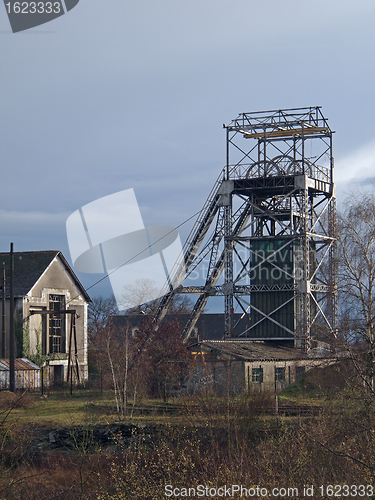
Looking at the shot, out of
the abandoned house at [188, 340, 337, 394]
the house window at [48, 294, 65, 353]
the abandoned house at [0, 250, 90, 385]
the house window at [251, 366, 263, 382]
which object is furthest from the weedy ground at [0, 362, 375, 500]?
the house window at [48, 294, 65, 353]

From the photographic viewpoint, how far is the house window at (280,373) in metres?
33.8

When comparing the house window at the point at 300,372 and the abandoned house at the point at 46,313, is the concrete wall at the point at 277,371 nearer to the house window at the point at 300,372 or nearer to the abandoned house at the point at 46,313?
the house window at the point at 300,372

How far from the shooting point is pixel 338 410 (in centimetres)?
2041

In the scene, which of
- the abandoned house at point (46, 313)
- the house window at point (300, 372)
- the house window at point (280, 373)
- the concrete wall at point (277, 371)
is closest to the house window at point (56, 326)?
the abandoned house at point (46, 313)

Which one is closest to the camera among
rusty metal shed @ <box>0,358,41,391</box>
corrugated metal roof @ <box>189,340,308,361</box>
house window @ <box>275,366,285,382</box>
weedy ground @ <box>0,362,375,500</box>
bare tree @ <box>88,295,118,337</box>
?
weedy ground @ <box>0,362,375,500</box>

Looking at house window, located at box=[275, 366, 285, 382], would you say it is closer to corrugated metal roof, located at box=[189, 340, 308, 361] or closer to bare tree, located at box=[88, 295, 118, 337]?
corrugated metal roof, located at box=[189, 340, 308, 361]

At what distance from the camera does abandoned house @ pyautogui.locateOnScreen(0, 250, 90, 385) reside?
35.9 metres

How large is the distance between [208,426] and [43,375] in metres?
19.5

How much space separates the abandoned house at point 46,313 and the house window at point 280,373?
440 inches

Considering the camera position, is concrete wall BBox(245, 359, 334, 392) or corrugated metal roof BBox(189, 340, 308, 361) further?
corrugated metal roof BBox(189, 340, 308, 361)

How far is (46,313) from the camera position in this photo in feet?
121

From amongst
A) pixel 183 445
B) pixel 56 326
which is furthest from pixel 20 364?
pixel 183 445

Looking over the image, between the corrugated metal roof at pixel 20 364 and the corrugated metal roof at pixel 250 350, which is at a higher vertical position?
the corrugated metal roof at pixel 250 350

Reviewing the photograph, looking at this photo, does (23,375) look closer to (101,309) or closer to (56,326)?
(56,326)
